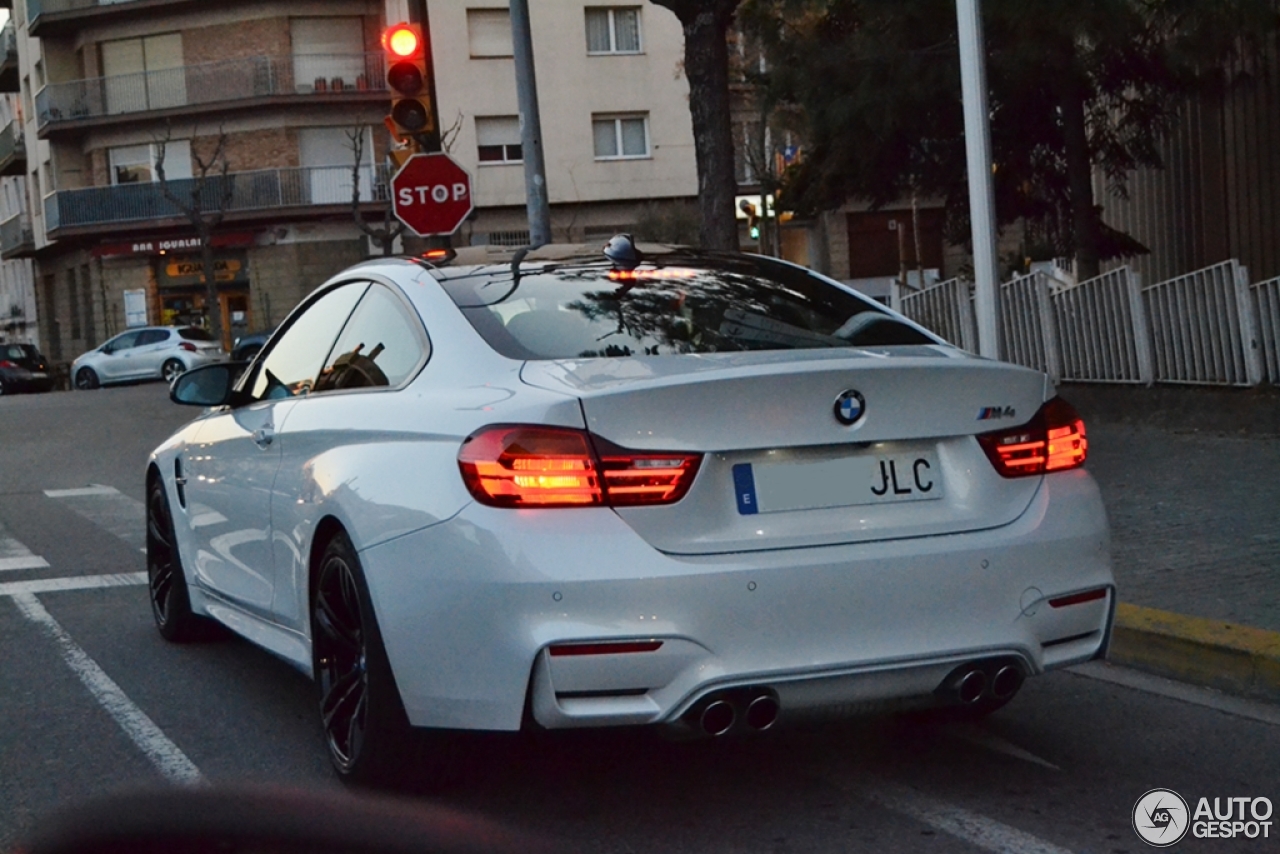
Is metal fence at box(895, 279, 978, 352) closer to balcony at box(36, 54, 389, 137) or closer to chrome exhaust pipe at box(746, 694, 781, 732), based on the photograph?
chrome exhaust pipe at box(746, 694, 781, 732)

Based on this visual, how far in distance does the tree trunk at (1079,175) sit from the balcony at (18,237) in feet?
155

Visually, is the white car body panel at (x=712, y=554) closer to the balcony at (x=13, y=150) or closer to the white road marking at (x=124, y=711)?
the white road marking at (x=124, y=711)

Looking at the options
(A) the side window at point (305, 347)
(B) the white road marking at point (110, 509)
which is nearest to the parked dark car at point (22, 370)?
(B) the white road marking at point (110, 509)

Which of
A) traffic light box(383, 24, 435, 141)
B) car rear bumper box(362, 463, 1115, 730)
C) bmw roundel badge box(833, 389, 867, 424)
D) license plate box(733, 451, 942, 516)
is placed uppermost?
traffic light box(383, 24, 435, 141)

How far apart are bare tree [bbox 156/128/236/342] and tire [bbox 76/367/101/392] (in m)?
3.32

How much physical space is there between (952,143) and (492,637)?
13574 mm

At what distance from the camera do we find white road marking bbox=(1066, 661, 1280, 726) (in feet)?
17.7


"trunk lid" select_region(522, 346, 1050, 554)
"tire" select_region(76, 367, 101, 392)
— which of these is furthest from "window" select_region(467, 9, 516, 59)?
"trunk lid" select_region(522, 346, 1050, 554)

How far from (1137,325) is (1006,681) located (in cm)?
1222

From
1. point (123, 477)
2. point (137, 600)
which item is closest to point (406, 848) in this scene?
point (137, 600)

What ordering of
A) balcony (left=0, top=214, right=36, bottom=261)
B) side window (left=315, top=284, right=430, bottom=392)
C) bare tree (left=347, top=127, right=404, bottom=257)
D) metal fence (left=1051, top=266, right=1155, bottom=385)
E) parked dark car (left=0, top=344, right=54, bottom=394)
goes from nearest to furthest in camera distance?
side window (left=315, top=284, right=430, bottom=392) < metal fence (left=1051, top=266, right=1155, bottom=385) < bare tree (left=347, top=127, right=404, bottom=257) < parked dark car (left=0, top=344, right=54, bottom=394) < balcony (left=0, top=214, right=36, bottom=261)

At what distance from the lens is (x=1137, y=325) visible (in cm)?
1588

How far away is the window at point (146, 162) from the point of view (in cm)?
5044

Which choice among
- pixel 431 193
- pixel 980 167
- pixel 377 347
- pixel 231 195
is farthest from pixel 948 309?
pixel 231 195
